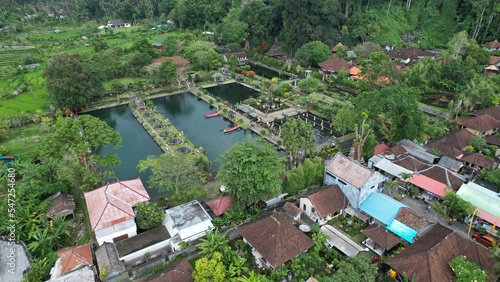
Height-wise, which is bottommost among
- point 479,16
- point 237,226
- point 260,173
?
point 237,226

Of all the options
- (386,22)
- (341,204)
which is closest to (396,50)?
(386,22)

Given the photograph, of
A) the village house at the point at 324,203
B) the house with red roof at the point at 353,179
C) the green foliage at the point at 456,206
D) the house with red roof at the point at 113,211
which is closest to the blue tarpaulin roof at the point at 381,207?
the house with red roof at the point at 353,179

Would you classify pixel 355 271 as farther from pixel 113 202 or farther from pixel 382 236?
pixel 113 202

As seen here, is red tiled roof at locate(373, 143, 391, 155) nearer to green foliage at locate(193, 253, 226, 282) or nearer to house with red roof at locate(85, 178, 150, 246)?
green foliage at locate(193, 253, 226, 282)

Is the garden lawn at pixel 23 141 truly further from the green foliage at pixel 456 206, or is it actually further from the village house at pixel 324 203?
the green foliage at pixel 456 206

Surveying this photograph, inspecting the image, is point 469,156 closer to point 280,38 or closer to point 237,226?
point 237,226

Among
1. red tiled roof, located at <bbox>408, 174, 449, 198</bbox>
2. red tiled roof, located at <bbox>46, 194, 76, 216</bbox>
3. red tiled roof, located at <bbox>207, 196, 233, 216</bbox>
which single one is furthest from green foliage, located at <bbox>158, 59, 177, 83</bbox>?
red tiled roof, located at <bbox>408, 174, 449, 198</bbox>

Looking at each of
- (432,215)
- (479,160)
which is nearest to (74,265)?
(432,215)

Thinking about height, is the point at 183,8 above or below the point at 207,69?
above
